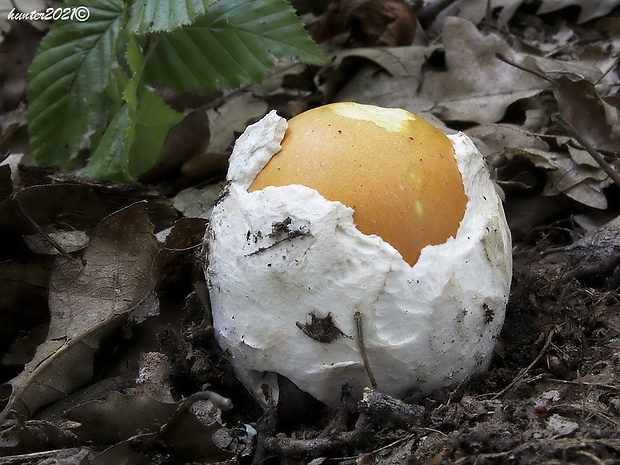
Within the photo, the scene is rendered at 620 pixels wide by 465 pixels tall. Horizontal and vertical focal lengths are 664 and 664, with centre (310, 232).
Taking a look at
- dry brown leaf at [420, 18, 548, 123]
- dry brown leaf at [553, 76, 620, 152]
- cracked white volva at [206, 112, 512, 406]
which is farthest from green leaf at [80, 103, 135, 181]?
dry brown leaf at [553, 76, 620, 152]

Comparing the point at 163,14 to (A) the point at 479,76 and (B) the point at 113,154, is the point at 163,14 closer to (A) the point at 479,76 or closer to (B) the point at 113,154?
(B) the point at 113,154

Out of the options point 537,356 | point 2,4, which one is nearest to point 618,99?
point 537,356

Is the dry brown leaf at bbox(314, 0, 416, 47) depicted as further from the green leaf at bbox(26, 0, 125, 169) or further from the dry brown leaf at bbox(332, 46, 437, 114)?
the green leaf at bbox(26, 0, 125, 169)

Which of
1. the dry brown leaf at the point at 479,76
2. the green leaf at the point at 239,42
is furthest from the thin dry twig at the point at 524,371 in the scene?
the green leaf at the point at 239,42

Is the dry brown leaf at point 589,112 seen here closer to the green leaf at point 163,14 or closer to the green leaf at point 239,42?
the green leaf at point 239,42

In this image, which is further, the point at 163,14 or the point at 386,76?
the point at 386,76

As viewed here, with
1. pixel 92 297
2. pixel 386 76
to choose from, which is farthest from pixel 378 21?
pixel 92 297
